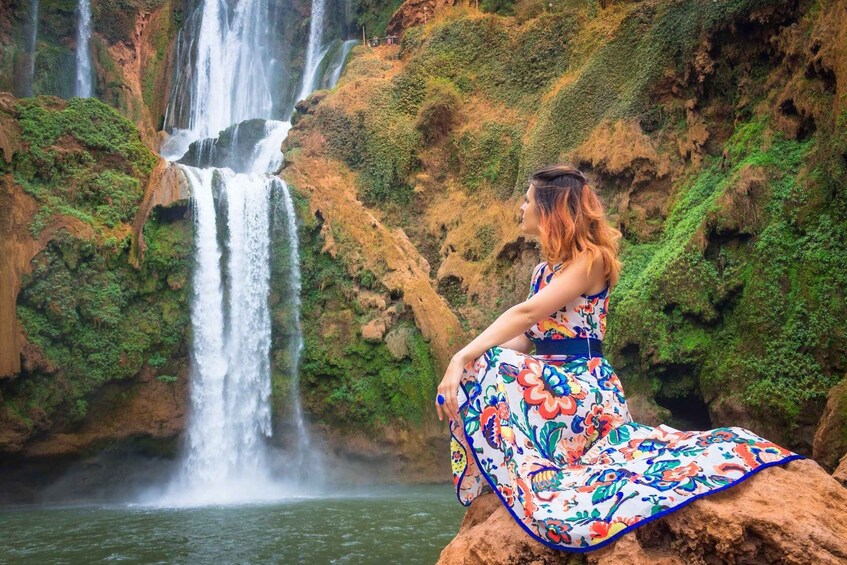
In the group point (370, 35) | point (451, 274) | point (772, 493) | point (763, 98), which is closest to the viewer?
point (772, 493)

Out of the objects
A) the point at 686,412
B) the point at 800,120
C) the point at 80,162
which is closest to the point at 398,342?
the point at 686,412

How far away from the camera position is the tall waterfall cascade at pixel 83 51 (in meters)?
26.2

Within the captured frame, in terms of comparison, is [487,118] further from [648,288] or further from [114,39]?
[114,39]

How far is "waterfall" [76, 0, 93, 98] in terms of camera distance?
85.9 ft

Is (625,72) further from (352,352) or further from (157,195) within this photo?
(157,195)

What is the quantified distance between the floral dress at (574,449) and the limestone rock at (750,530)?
5 centimetres

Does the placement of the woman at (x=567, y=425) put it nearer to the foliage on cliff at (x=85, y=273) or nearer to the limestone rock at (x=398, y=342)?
the limestone rock at (x=398, y=342)

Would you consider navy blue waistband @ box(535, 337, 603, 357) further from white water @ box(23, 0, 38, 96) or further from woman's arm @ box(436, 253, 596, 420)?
white water @ box(23, 0, 38, 96)

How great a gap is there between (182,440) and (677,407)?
378 inches

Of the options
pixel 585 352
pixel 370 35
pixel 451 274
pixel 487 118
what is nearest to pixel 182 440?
pixel 451 274

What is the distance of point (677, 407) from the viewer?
12.6 meters

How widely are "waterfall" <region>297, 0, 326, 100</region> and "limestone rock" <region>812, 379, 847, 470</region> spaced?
23207 mm

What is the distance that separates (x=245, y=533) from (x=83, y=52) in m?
23.9

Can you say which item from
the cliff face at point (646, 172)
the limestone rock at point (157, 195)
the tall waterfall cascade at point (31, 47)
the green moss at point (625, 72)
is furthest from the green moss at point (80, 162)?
the tall waterfall cascade at point (31, 47)
